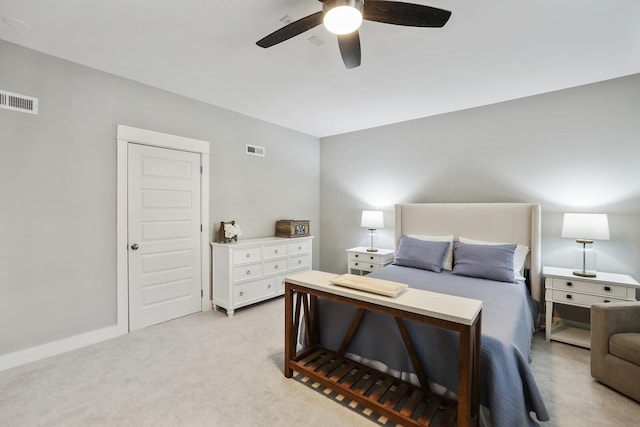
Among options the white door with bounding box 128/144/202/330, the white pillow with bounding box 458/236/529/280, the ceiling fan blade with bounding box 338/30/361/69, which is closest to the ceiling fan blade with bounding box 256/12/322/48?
the ceiling fan blade with bounding box 338/30/361/69

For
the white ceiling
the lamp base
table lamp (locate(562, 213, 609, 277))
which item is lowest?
the lamp base

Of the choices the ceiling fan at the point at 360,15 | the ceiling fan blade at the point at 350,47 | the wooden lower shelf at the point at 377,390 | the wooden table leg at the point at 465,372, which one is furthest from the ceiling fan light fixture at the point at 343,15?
the wooden lower shelf at the point at 377,390

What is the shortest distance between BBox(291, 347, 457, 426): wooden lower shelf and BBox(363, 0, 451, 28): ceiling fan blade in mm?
2188

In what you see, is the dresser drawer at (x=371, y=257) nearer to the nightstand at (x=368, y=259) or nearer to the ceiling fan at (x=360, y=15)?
the nightstand at (x=368, y=259)

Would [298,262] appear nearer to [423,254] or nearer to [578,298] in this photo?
[423,254]

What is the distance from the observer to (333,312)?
87.7 inches

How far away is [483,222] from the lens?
3.31 metres

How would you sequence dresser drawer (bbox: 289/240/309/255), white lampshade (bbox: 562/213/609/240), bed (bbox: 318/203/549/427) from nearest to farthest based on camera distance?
bed (bbox: 318/203/549/427) < white lampshade (bbox: 562/213/609/240) < dresser drawer (bbox: 289/240/309/255)

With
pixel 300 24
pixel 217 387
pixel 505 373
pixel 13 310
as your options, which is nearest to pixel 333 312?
pixel 217 387

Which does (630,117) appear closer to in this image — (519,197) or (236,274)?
(519,197)

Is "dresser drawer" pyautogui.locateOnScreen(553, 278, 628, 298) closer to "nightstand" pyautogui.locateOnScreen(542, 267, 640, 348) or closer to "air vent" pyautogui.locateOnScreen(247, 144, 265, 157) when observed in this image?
"nightstand" pyautogui.locateOnScreen(542, 267, 640, 348)

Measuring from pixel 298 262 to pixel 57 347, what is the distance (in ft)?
8.95

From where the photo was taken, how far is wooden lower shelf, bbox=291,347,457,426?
159cm

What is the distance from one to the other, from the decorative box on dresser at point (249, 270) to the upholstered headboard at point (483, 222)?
1694 mm
